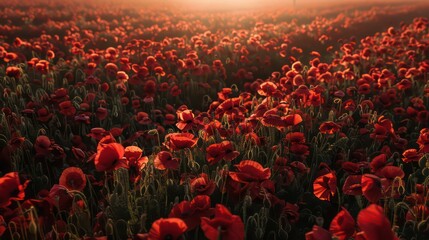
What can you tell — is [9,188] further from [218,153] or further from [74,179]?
[218,153]

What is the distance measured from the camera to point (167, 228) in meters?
1.41

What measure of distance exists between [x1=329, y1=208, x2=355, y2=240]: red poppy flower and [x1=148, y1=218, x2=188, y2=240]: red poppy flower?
57 cm

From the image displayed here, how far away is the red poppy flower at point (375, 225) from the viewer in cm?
124

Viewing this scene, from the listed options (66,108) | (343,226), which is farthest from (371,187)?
(66,108)

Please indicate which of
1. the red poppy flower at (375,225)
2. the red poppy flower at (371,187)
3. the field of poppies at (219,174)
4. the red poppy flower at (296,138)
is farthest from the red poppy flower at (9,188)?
the red poppy flower at (296,138)

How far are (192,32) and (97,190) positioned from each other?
34.0 feet

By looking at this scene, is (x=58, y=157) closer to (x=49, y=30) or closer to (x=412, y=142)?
(x=412, y=142)

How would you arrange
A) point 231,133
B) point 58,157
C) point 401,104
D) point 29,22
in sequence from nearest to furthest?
point 58,157 → point 231,133 → point 401,104 → point 29,22

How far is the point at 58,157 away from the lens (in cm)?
284

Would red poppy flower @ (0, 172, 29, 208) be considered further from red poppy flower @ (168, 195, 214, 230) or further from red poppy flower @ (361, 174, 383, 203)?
red poppy flower @ (361, 174, 383, 203)

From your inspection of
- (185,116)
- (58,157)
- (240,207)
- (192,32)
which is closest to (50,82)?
(58,157)

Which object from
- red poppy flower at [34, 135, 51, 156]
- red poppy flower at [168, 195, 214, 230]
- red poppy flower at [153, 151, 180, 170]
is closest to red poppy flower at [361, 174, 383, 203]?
red poppy flower at [168, 195, 214, 230]

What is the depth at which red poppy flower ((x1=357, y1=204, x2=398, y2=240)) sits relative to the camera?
1.24 metres

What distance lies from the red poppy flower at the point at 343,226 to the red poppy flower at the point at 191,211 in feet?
1.74
